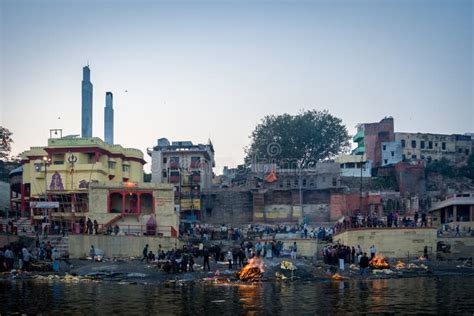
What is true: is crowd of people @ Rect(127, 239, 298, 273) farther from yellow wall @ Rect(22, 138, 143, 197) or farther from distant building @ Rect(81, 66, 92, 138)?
distant building @ Rect(81, 66, 92, 138)

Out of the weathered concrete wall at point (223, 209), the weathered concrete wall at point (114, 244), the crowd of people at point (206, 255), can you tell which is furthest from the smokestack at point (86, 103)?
the weathered concrete wall at point (114, 244)

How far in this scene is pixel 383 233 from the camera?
48.8 m

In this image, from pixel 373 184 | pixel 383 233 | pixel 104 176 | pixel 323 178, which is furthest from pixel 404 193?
pixel 104 176

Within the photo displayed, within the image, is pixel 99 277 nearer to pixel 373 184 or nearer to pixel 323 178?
pixel 323 178

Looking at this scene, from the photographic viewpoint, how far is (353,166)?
81188 millimetres

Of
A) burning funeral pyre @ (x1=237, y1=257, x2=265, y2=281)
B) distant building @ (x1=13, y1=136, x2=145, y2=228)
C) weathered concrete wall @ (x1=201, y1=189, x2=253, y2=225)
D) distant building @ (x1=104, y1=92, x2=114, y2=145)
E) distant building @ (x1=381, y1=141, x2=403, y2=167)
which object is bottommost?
burning funeral pyre @ (x1=237, y1=257, x2=265, y2=281)

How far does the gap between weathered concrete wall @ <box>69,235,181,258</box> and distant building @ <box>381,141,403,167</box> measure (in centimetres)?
4000

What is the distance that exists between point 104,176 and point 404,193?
32460 mm

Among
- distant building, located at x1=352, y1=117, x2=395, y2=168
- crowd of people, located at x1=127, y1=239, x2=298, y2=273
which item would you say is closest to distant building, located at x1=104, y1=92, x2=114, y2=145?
distant building, located at x1=352, y1=117, x2=395, y2=168

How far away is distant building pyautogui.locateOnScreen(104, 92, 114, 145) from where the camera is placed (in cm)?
9375

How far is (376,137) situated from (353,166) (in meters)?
5.83

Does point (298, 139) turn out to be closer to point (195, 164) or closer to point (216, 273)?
point (195, 164)

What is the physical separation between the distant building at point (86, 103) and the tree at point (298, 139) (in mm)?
21872

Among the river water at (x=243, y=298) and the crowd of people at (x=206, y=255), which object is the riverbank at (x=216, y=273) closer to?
the crowd of people at (x=206, y=255)
